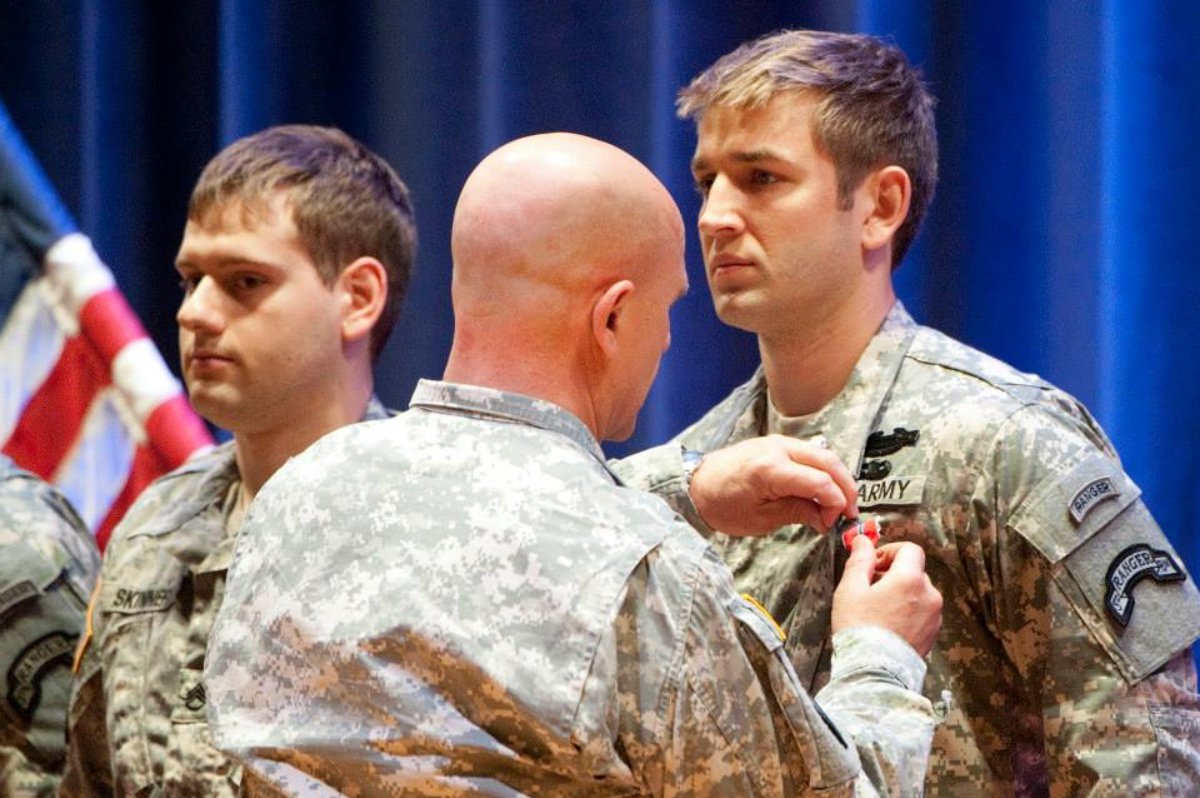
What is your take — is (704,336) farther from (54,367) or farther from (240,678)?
(240,678)

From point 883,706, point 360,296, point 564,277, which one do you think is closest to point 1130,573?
point 883,706

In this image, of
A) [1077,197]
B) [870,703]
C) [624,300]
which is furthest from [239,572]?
[1077,197]

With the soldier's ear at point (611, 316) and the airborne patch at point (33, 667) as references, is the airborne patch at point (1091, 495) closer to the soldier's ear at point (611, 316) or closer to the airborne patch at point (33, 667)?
the soldier's ear at point (611, 316)

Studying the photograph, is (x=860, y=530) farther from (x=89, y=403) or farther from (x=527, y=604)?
(x=89, y=403)

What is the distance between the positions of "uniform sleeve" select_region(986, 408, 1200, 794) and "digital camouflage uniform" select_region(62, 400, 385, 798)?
37.4 inches

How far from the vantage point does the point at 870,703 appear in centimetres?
144

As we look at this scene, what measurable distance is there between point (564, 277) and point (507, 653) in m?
0.32

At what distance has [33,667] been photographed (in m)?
2.45

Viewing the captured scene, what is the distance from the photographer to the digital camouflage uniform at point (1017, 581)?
1.80 m

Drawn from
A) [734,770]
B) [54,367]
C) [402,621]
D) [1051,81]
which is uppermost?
[1051,81]

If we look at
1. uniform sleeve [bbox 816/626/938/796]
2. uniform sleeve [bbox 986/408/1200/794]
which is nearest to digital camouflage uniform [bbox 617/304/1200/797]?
uniform sleeve [bbox 986/408/1200/794]

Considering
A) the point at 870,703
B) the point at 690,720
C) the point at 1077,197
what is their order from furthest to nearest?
the point at 1077,197, the point at 870,703, the point at 690,720

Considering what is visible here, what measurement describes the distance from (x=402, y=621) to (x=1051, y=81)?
5.63ft

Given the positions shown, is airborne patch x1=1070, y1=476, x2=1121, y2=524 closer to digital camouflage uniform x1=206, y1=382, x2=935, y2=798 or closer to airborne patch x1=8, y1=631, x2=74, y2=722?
digital camouflage uniform x1=206, y1=382, x2=935, y2=798
